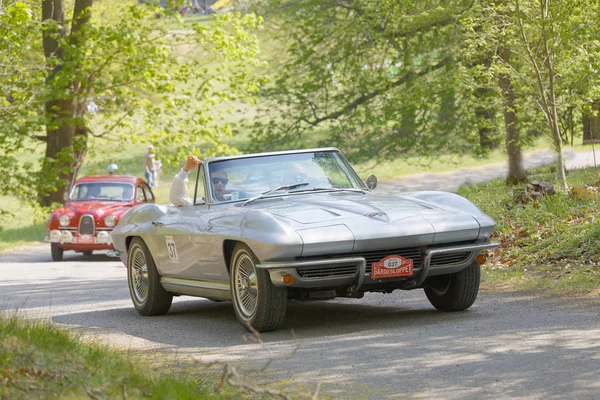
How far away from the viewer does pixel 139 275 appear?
1109 cm

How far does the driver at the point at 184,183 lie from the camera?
1005 centimetres

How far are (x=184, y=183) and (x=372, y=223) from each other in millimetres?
2710

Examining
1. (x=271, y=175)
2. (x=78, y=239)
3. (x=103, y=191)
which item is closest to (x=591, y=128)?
(x=103, y=191)

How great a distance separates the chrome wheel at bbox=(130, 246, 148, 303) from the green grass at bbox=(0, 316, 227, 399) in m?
3.28

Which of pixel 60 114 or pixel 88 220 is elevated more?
pixel 60 114

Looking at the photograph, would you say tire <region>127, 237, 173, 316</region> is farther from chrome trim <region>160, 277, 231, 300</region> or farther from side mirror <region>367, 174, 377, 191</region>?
side mirror <region>367, 174, 377, 191</region>

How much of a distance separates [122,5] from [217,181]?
32.3 meters

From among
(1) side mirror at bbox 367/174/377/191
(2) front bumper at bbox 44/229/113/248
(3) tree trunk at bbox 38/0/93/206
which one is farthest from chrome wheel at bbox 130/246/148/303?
(3) tree trunk at bbox 38/0/93/206

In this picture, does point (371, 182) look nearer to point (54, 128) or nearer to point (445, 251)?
point (445, 251)

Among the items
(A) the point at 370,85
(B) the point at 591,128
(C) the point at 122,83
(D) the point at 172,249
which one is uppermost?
(C) the point at 122,83

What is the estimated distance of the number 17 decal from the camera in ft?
→ 33.3

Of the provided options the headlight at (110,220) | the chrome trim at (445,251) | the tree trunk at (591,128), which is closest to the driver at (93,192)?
the headlight at (110,220)

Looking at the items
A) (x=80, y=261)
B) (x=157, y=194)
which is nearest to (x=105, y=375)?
(x=80, y=261)

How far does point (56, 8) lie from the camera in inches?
1136
